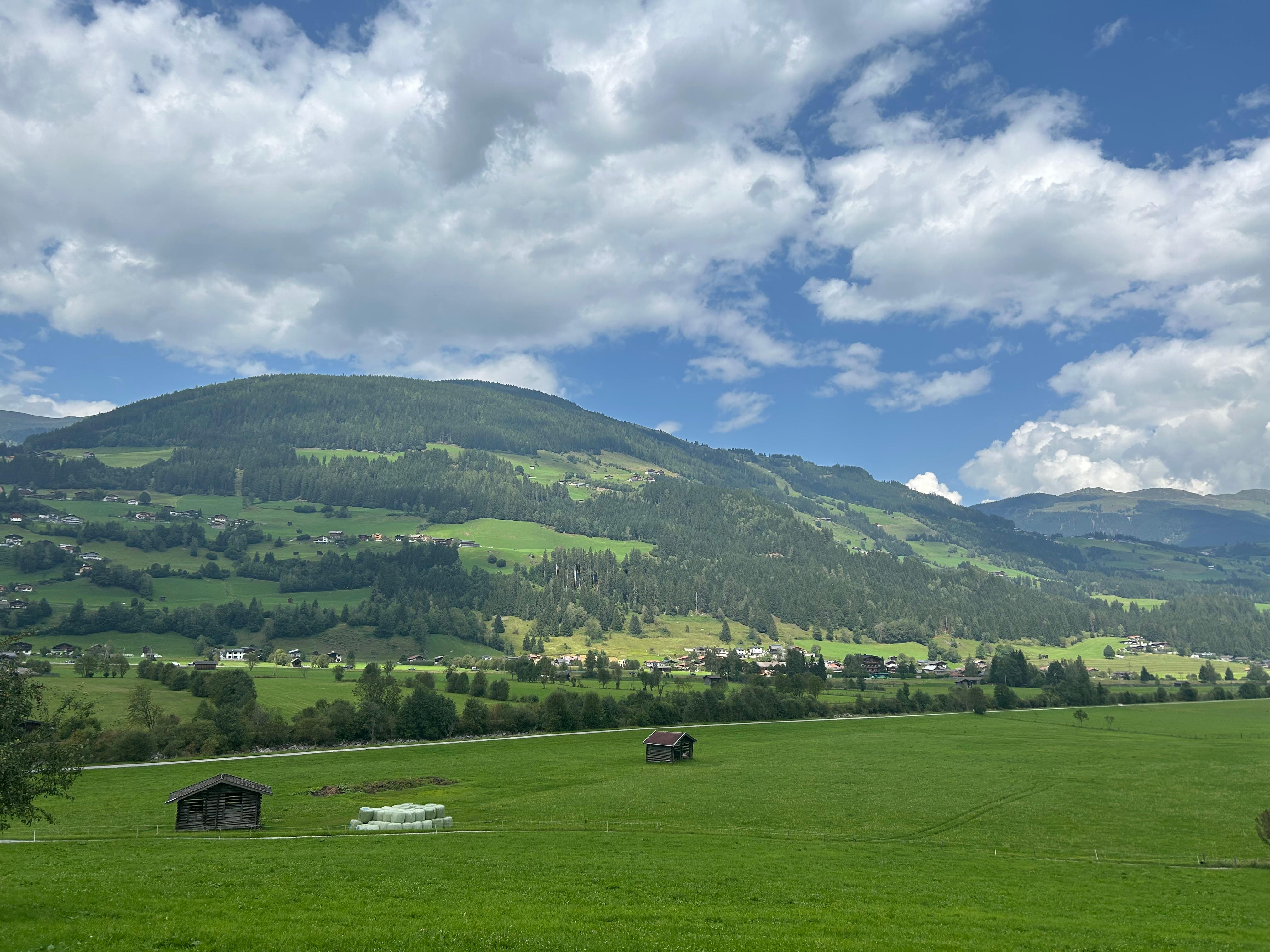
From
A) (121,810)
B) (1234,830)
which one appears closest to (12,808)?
(121,810)

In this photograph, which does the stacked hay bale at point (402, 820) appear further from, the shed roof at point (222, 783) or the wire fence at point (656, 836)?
the shed roof at point (222, 783)

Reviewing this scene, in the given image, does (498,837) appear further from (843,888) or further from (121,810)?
(121,810)

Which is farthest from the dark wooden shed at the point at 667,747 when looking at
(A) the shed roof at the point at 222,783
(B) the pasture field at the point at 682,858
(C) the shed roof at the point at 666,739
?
(A) the shed roof at the point at 222,783

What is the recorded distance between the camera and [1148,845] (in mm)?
49969

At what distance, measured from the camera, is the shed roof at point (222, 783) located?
52312 millimetres

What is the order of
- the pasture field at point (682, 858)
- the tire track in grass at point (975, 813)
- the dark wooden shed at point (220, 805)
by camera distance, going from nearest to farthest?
1. the pasture field at point (682, 858)
2. the dark wooden shed at point (220, 805)
3. the tire track in grass at point (975, 813)

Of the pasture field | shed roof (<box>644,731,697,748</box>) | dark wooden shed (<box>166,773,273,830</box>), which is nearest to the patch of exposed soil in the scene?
the pasture field

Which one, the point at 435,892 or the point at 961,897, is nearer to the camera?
the point at 435,892

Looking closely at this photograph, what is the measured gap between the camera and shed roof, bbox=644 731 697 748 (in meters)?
88.2

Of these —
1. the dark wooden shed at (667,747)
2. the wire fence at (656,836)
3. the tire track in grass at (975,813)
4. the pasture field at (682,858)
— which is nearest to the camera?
the pasture field at (682,858)

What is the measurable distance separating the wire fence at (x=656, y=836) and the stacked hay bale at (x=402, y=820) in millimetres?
575

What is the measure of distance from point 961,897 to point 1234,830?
36.1 metres

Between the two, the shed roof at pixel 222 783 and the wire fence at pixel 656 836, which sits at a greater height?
the shed roof at pixel 222 783

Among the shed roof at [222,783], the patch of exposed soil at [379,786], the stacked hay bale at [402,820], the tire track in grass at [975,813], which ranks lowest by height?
the tire track in grass at [975,813]
